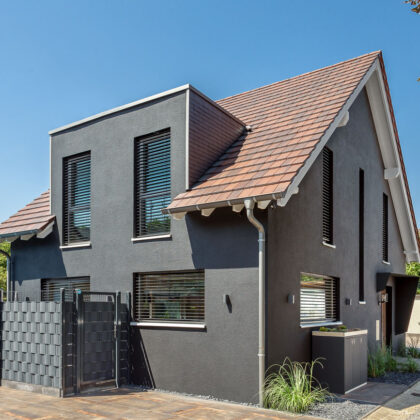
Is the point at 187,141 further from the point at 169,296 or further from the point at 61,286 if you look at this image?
the point at 61,286

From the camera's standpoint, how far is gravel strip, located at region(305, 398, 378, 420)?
745 centimetres

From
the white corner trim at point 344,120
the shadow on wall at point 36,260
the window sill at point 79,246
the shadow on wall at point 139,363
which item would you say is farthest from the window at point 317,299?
the shadow on wall at point 36,260

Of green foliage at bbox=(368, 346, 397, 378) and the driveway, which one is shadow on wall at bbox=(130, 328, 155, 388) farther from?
green foliage at bbox=(368, 346, 397, 378)

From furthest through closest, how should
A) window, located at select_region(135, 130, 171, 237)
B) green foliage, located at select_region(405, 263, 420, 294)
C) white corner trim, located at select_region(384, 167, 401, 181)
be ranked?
green foliage, located at select_region(405, 263, 420, 294) < white corner trim, located at select_region(384, 167, 401, 181) < window, located at select_region(135, 130, 171, 237)

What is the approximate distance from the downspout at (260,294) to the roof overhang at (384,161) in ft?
0.76

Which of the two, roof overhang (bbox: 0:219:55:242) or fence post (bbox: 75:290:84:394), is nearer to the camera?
fence post (bbox: 75:290:84:394)

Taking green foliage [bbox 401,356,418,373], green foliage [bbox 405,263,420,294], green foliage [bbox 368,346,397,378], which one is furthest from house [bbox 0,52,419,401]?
green foliage [bbox 405,263,420,294]

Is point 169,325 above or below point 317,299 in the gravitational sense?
below

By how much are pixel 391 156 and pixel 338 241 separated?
478 centimetres

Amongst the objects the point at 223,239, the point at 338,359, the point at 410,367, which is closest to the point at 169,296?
the point at 223,239

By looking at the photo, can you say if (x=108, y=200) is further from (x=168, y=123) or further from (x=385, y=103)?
(x=385, y=103)

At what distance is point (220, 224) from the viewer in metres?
8.79

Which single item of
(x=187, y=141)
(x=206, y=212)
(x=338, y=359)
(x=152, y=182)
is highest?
(x=187, y=141)

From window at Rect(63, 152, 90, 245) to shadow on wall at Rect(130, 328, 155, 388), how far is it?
258 centimetres
